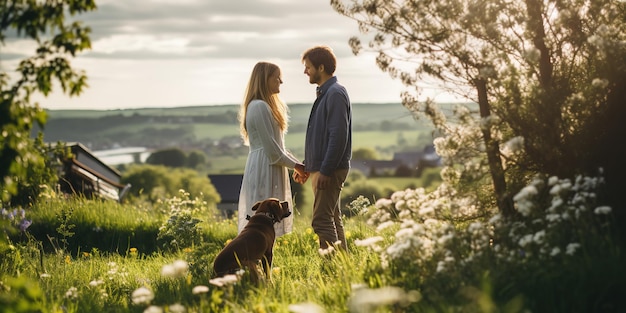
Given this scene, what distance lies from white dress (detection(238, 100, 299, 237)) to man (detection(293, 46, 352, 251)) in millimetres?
314

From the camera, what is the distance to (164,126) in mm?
102375

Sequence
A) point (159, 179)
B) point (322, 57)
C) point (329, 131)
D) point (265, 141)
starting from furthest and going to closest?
point (159, 179)
point (265, 141)
point (322, 57)
point (329, 131)

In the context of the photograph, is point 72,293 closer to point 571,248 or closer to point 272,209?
point 272,209

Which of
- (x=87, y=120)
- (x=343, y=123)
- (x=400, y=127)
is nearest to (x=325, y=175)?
(x=343, y=123)

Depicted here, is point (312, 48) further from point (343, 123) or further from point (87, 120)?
point (87, 120)

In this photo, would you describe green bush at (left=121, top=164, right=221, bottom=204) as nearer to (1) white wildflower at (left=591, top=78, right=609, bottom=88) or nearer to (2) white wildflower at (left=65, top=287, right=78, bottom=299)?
(2) white wildflower at (left=65, top=287, right=78, bottom=299)

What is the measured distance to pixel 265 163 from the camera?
7492mm

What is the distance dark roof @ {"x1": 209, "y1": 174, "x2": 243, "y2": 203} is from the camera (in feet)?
247

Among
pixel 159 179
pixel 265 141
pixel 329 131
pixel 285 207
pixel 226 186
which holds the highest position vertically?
pixel 329 131

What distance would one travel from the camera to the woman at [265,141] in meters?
7.30

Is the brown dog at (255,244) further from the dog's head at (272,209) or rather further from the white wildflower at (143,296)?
the white wildflower at (143,296)

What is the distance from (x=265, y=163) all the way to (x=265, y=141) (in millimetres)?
258

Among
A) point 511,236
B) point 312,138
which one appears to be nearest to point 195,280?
point 312,138

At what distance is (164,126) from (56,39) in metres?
99.6
